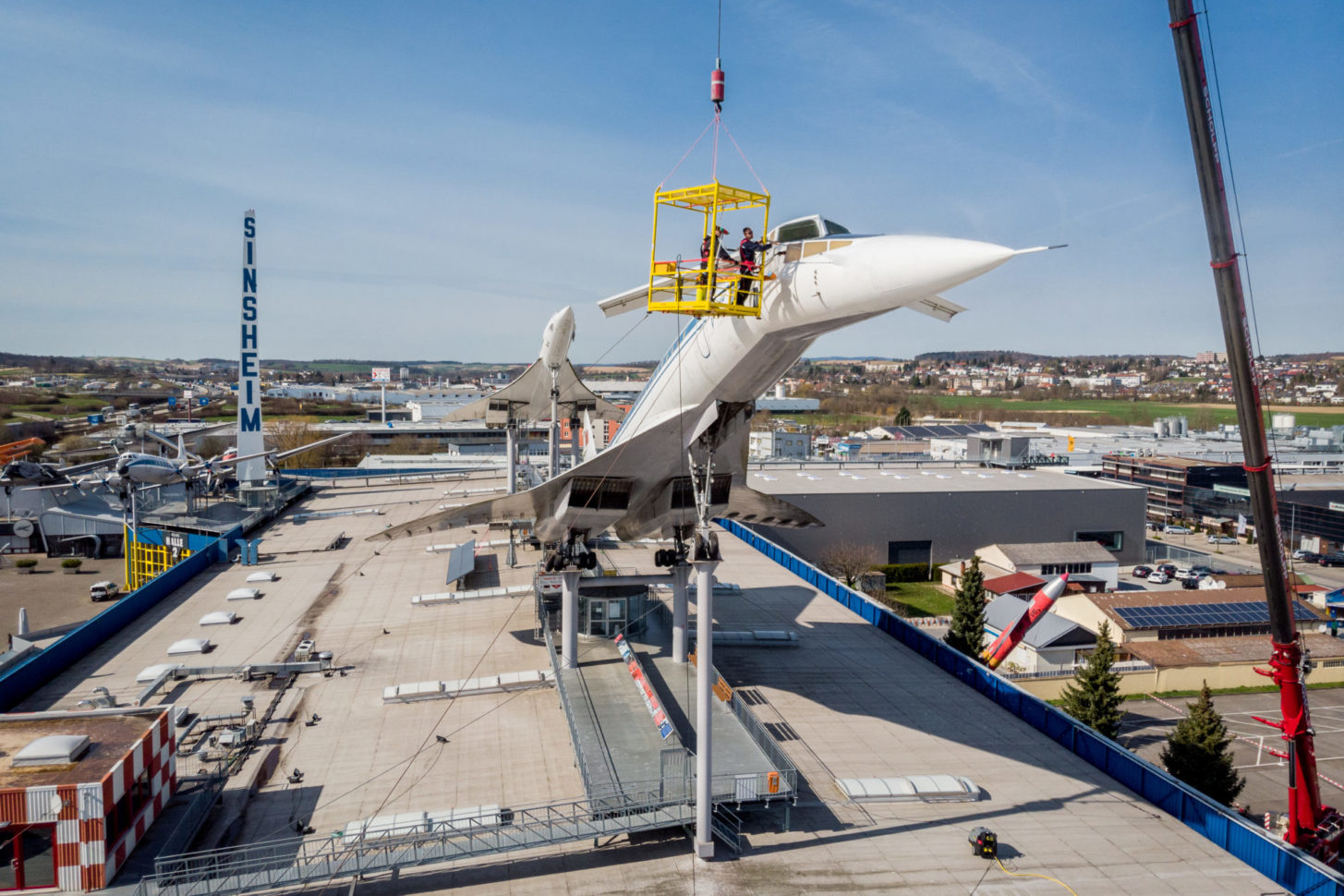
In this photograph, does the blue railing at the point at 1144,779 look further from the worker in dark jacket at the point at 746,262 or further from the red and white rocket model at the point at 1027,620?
the worker in dark jacket at the point at 746,262

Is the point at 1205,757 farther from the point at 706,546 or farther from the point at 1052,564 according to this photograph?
the point at 1052,564

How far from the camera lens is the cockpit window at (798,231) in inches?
533

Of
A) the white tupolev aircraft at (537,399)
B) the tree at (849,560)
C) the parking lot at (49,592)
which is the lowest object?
the parking lot at (49,592)

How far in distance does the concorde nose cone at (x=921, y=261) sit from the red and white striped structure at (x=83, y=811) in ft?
49.5

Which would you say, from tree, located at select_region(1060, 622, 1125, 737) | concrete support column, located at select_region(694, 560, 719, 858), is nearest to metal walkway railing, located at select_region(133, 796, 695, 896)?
concrete support column, located at select_region(694, 560, 719, 858)

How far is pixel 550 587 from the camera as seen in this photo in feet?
91.1

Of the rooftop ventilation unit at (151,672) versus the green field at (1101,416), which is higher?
the green field at (1101,416)

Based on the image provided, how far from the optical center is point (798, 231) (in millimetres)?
13812

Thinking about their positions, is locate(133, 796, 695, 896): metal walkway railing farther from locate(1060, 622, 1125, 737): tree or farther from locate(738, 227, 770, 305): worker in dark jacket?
locate(1060, 622, 1125, 737): tree

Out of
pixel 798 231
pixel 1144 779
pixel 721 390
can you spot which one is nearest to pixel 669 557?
pixel 721 390

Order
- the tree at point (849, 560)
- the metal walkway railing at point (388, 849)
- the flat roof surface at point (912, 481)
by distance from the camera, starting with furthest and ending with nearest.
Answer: the flat roof surface at point (912, 481)
the tree at point (849, 560)
the metal walkway railing at point (388, 849)

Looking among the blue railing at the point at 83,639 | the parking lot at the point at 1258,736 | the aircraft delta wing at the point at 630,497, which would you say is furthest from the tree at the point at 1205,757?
the blue railing at the point at 83,639

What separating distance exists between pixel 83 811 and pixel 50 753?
1.36m

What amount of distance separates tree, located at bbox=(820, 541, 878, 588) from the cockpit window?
4118cm
